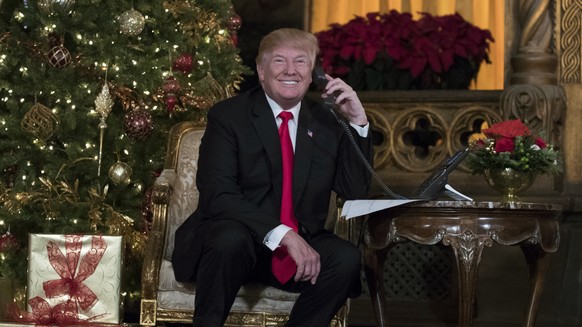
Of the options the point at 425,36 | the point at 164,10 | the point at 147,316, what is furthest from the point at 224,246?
the point at 425,36

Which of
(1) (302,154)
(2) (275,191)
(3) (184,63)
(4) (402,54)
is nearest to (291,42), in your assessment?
(1) (302,154)

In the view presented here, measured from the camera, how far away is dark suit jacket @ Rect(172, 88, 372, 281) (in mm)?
4445

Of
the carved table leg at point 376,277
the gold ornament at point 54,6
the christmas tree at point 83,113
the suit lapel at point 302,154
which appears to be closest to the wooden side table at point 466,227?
the carved table leg at point 376,277

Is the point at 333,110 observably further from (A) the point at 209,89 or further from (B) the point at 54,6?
(B) the point at 54,6

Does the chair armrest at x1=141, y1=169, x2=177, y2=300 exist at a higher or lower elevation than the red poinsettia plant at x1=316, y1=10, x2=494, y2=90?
lower

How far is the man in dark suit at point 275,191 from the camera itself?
14.0ft

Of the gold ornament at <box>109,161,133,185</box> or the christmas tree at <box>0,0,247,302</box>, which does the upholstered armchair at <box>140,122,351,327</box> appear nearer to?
the gold ornament at <box>109,161,133,185</box>

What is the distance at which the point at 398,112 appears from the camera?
722 cm

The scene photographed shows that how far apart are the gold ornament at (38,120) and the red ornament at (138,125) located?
1.19ft

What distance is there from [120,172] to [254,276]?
145cm

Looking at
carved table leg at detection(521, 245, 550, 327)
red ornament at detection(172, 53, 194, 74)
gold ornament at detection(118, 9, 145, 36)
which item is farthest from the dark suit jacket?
red ornament at detection(172, 53, 194, 74)

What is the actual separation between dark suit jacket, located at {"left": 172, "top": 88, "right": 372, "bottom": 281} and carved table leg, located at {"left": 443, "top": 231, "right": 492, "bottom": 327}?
1.40 ft

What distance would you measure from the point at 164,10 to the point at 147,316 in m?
2.10

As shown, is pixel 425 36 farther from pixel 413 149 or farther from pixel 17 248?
pixel 17 248
